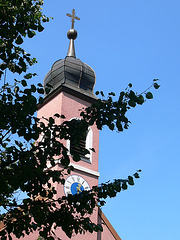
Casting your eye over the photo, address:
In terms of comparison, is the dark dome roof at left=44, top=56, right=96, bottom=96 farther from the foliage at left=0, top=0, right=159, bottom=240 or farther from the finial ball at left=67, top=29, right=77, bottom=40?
the foliage at left=0, top=0, right=159, bottom=240

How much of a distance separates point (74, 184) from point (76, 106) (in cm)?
289

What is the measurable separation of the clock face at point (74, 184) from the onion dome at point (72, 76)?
3260 millimetres

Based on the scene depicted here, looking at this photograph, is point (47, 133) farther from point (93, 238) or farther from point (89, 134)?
point (89, 134)

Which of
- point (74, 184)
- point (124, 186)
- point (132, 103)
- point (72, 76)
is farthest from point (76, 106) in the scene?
point (124, 186)

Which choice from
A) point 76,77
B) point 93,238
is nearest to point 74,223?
point 93,238

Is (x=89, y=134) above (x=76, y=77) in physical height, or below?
below

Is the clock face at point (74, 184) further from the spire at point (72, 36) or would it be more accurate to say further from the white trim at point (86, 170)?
the spire at point (72, 36)

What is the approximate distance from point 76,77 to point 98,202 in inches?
416

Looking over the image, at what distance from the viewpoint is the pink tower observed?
14109 millimetres

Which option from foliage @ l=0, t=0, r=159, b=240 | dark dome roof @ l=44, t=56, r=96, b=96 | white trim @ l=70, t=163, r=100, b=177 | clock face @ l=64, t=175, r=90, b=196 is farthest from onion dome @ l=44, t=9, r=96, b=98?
foliage @ l=0, t=0, r=159, b=240

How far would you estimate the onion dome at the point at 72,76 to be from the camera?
16.2m

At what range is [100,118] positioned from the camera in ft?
20.8

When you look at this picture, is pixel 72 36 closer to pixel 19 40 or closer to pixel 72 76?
pixel 72 76

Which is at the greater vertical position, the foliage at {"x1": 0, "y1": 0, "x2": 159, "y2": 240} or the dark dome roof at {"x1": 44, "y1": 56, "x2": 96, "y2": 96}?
the dark dome roof at {"x1": 44, "y1": 56, "x2": 96, "y2": 96}
